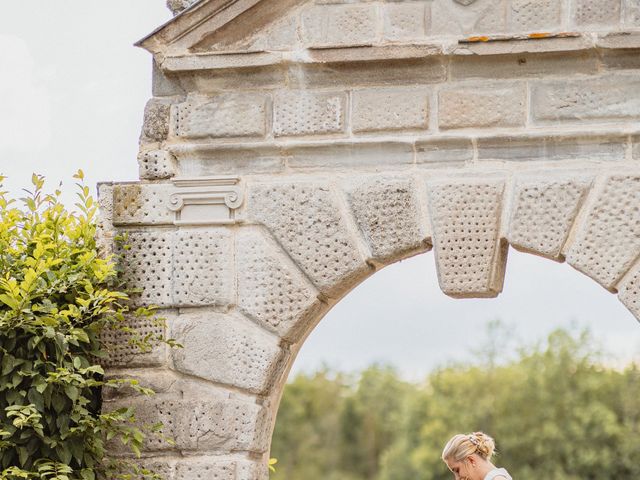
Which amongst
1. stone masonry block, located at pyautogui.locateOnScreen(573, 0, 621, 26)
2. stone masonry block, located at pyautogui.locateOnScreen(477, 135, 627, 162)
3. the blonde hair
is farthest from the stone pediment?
the blonde hair

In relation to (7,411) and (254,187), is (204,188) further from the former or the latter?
→ (7,411)

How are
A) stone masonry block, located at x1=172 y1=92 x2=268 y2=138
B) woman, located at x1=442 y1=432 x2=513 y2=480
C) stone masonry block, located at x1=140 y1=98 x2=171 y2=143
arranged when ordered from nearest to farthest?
stone masonry block, located at x1=172 y1=92 x2=268 y2=138, stone masonry block, located at x1=140 y1=98 x2=171 y2=143, woman, located at x1=442 y1=432 x2=513 y2=480

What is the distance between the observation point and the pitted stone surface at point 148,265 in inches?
242

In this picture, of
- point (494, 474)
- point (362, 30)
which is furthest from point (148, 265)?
point (494, 474)

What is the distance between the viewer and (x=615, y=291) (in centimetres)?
574

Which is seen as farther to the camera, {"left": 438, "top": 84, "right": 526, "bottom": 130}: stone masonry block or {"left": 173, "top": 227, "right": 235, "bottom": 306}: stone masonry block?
{"left": 173, "top": 227, "right": 235, "bottom": 306}: stone masonry block

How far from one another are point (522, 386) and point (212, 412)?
78.9 feet

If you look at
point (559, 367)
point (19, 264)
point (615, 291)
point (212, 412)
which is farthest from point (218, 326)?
point (559, 367)

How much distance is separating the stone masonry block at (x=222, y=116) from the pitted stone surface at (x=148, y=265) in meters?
0.53

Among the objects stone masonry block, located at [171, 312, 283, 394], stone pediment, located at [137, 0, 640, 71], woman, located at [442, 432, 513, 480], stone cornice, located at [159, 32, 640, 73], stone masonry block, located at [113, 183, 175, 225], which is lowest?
woman, located at [442, 432, 513, 480]

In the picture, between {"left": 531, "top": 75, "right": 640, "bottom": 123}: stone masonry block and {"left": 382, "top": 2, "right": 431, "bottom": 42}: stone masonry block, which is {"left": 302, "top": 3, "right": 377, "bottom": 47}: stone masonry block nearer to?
{"left": 382, "top": 2, "right": 431, "bottom": 42}: stone masonry block

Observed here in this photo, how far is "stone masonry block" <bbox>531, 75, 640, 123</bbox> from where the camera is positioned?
5.79 m

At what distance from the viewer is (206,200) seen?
6.17 metres

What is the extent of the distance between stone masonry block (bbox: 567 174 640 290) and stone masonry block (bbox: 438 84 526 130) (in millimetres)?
544
